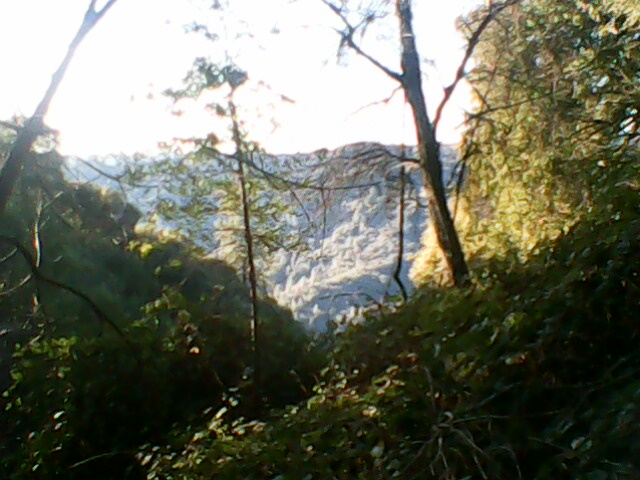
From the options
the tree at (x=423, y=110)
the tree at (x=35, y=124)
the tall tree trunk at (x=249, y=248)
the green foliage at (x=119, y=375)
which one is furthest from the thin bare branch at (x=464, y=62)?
the tree at (x=35, y=124)

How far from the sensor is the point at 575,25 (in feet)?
38.0

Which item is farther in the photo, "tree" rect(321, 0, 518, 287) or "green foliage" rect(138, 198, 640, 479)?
"tree" rect(321, 0, 518, 287)

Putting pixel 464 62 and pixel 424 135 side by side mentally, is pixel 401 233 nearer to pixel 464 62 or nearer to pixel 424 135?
pixel 424 135

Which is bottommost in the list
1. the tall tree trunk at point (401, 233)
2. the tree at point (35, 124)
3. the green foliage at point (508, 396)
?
the green foliage at point (508, 396)

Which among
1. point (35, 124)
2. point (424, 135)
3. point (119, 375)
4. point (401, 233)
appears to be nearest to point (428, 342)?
point (35, 124)

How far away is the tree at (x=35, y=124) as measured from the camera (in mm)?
6539

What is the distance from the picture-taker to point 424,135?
10.3 m

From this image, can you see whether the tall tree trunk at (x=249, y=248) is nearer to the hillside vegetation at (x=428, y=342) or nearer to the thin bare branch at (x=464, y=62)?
the hillside vegetation at (x=428, y=342)

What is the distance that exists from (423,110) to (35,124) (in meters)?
5.44

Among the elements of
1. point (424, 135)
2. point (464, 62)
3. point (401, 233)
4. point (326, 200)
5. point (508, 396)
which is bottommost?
point (508, 396)

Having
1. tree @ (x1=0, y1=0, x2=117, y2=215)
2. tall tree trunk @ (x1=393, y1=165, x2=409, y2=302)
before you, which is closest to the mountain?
tall tree trunk @ (x1=393, y1=165, x2=409, y2=302)

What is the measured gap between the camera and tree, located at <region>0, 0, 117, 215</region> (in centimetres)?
654

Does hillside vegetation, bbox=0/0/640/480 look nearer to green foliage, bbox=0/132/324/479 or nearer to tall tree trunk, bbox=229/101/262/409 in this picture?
green foliage, bbox=0/132/324/479

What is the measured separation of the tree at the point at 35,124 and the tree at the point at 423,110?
4.07 m
